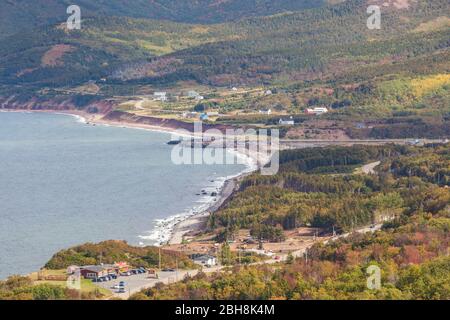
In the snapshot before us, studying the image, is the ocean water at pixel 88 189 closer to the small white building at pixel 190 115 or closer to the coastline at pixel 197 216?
the coastline at pixel 197 216

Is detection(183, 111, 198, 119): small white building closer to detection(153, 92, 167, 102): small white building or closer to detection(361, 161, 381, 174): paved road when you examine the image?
detection(153, 92, 167, 102): small white building

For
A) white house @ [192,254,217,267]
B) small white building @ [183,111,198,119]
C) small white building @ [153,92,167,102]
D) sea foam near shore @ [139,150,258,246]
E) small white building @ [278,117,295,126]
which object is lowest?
sea foam near shore @ [139,150,258,246]

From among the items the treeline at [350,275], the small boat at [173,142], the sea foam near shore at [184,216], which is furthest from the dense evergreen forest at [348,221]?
the small boat at [173,142]

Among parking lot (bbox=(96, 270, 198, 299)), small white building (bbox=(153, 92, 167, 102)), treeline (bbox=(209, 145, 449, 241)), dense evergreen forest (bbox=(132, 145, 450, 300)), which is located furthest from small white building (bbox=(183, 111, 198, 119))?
parking lot (bbox=(96, 270, 198, 299))

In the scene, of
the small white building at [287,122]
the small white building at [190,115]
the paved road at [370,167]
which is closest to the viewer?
the paved road at [370,167]

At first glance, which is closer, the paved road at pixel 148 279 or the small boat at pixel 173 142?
the paved road at pixel 148 279

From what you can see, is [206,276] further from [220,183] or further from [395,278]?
[220,183]

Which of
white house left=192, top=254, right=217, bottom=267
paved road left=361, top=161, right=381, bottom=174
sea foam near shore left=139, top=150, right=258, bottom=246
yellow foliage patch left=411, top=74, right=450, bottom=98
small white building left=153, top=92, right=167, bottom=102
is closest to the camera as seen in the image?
white house left=192, top=254, right=217, bottom=267

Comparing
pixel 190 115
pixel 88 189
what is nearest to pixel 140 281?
pixel 88 189
